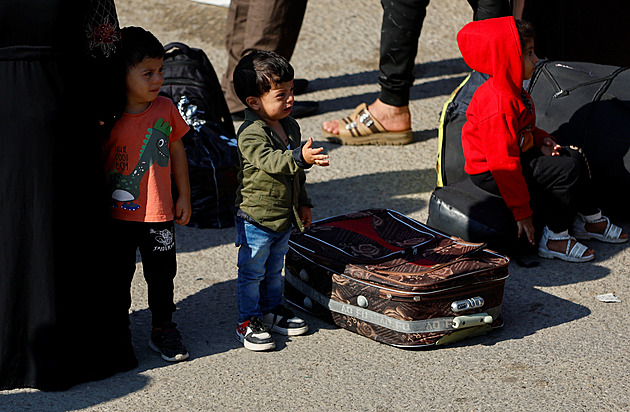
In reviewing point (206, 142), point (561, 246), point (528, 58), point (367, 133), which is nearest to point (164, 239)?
point (206, 142)

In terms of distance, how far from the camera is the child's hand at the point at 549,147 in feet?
13.5

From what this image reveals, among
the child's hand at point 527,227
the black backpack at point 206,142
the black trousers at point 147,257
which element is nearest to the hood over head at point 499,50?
the child's hand at point 527,227

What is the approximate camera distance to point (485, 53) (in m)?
3.85

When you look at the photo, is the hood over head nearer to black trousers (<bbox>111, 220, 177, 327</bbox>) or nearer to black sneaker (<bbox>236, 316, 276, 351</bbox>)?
black sneaker (<bbox>236, 316, 276, 351</bbox>)

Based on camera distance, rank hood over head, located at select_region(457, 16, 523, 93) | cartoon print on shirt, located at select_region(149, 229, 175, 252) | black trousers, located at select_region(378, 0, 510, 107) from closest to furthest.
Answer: cartoon print on shirt, located at select_region(149, 229, 175, 252) < hood over head, located at select_region(457, 16, 523, 93) < black trousers, located at select_region(378, 0, 510, 107)

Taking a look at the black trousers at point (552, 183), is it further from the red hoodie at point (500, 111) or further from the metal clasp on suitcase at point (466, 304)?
the metal clasp on suitcase at point (466, 304)

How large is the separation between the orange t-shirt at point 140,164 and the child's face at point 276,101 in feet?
1.18

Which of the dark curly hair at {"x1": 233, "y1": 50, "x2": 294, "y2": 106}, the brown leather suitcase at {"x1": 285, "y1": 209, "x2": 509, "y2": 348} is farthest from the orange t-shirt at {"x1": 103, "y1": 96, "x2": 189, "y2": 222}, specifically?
the brown leather suitcase at {"x1": 285, "y1": 209, "x2": 509, "y2": 348}

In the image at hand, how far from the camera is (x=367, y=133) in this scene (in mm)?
5535

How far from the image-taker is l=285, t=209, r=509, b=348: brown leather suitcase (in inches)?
129

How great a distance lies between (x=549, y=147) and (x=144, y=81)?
2148mm

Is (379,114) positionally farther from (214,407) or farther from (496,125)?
(214,407)

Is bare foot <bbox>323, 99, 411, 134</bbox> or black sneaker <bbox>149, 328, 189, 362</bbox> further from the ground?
bare foot <bbox>323, 99, 411, 134</bbox>

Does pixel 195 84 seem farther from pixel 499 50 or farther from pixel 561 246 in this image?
pixel 561 246
